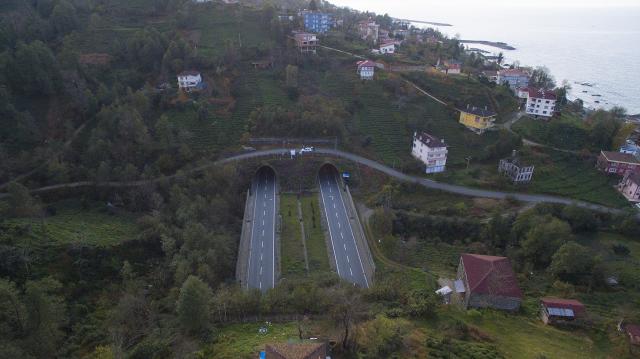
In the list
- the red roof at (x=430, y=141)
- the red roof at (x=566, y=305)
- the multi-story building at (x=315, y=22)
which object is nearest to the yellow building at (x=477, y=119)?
the red roof at (x=430, y=141)

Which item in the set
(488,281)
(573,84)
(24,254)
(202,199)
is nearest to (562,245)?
(488,281)

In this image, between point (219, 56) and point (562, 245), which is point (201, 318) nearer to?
point (562, 245)

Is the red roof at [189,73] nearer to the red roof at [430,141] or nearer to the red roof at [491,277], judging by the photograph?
the red roof at [430,141]

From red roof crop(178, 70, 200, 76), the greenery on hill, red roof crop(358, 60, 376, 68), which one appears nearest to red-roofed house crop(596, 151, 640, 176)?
the greenery on hill

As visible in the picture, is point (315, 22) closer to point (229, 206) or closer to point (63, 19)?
point (63, 19)

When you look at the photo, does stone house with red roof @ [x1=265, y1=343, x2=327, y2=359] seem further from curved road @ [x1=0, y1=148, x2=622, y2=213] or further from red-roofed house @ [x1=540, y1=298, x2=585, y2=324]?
curved road @ [x1=0, y1=148, x2=622, y2=213]

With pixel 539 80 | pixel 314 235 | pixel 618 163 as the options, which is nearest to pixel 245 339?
pixel 314 235
